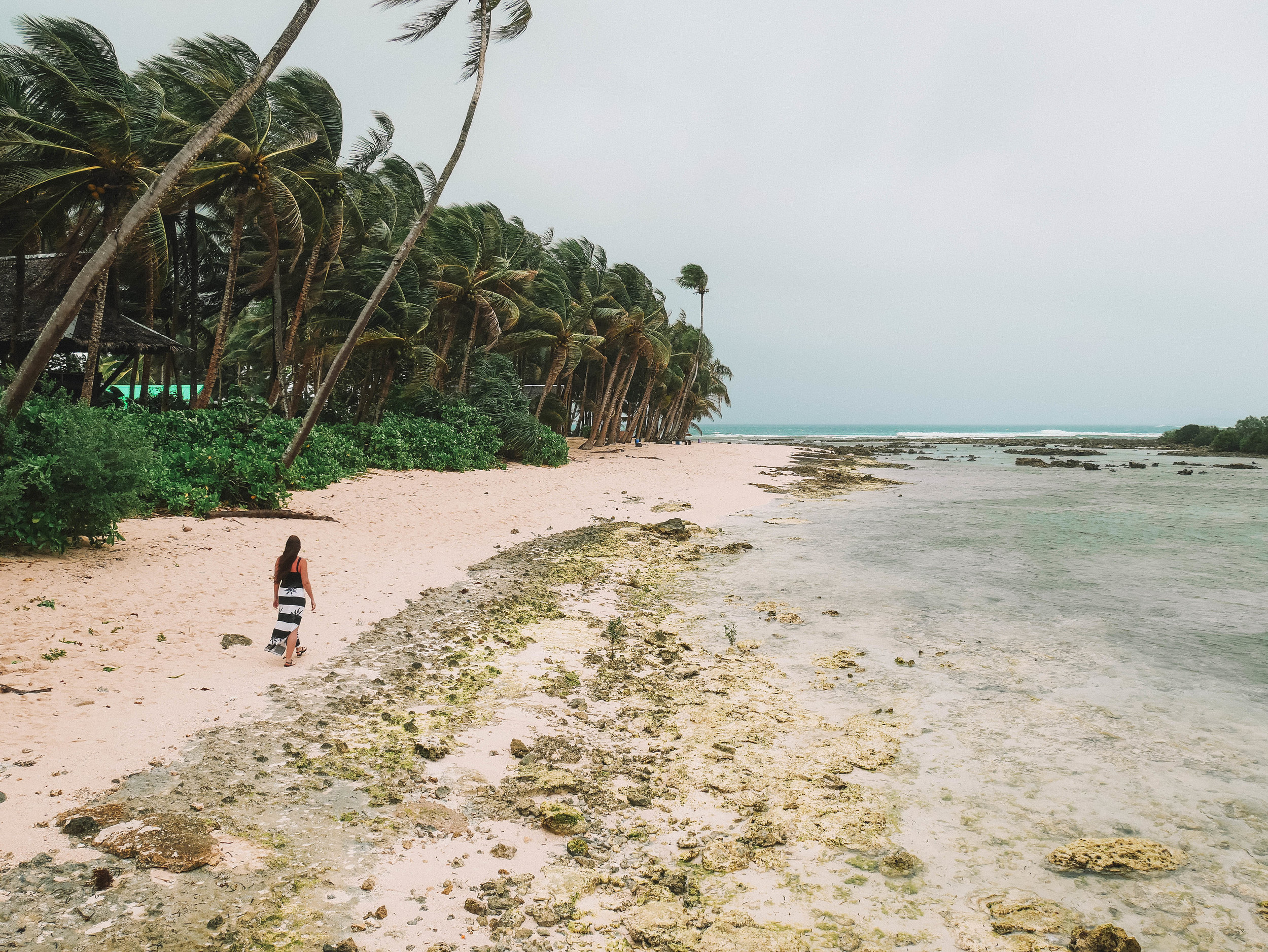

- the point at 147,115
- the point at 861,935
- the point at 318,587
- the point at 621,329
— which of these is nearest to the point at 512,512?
the point at 318,587

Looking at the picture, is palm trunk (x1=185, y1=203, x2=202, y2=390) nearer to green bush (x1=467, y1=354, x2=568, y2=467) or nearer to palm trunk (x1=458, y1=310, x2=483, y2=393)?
palm trunk (x1=458, y1=310, x2=483, y2=393)

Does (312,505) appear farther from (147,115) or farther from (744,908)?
(744,908)

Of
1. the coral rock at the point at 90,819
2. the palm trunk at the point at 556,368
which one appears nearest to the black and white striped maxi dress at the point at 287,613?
the coral rock at the point at 90,819

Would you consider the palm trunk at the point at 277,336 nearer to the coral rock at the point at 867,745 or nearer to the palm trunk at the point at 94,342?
the palm trunk at the point at 94,342

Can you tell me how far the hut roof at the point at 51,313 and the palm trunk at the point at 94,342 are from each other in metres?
1.11

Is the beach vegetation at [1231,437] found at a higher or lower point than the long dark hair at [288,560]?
higher

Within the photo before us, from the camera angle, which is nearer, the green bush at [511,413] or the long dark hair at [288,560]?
the long dark hair at [288,560]

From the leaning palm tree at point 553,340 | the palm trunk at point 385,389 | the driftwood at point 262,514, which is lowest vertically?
the driftwood at point 262,514

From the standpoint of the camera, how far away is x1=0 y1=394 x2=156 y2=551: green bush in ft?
24.8

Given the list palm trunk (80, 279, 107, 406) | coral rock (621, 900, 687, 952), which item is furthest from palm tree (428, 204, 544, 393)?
coral rock (621, 900, 687, 952)

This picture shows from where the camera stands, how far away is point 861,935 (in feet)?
11.4

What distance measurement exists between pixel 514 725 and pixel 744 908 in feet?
8.06

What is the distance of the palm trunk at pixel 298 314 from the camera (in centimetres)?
1864

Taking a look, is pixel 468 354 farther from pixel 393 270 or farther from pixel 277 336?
pixel 393 270
